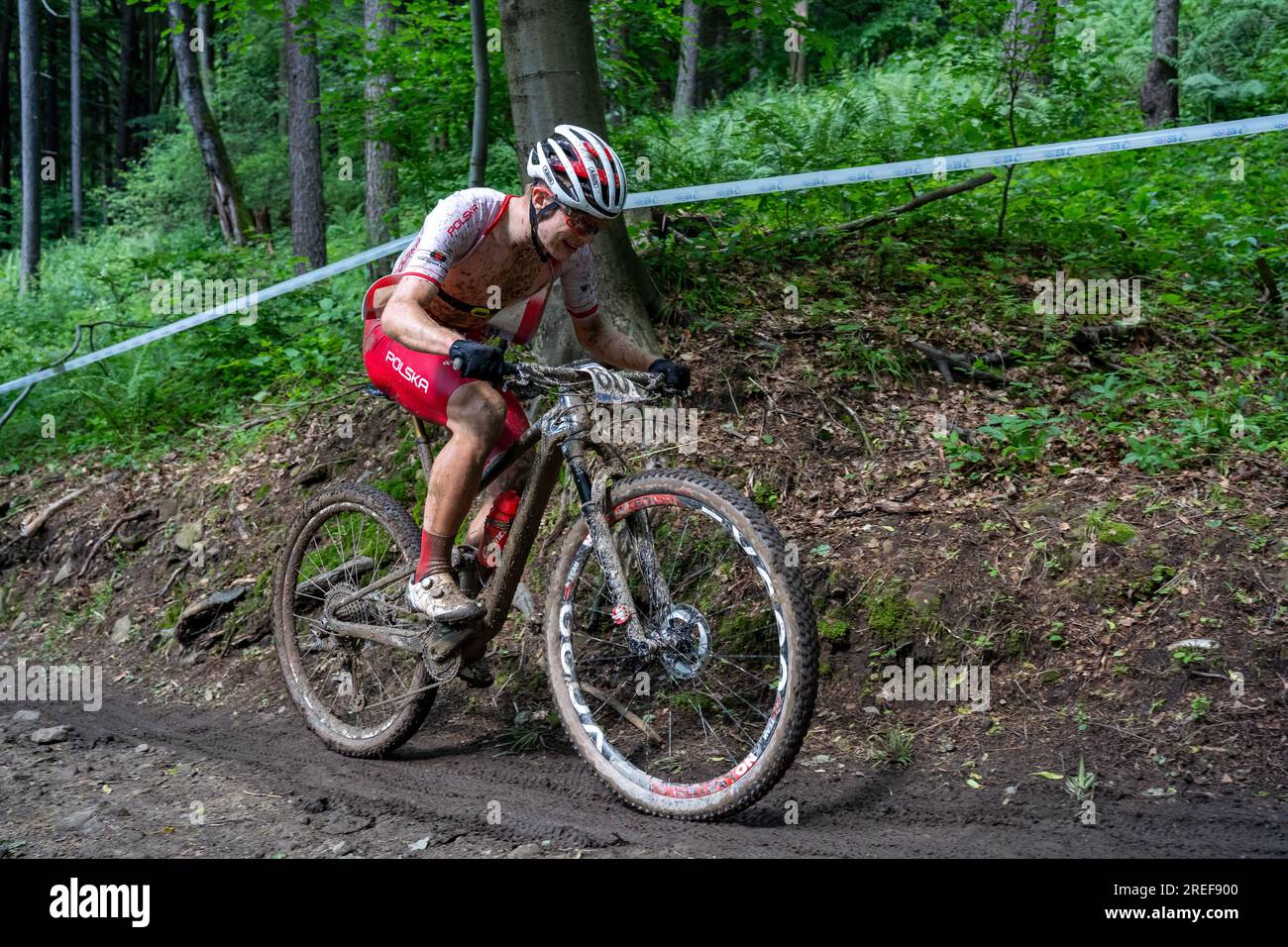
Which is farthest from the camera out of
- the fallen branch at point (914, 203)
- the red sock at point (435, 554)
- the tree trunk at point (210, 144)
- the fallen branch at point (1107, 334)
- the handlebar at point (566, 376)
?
the tree trunk at point (210, 144)

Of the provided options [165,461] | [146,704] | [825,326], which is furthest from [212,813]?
[165,461]

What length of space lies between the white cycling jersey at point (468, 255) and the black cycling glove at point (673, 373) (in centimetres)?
60

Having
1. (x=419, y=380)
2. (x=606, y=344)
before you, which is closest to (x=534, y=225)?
(x=606, y=344)

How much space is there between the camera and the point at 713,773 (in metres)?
4.12

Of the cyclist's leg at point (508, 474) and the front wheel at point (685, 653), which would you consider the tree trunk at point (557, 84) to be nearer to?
the cyclist's leg at point (508, 474)

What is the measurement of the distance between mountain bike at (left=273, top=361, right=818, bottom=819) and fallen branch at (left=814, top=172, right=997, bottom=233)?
12.0 feet

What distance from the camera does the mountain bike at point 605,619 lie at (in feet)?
11.4

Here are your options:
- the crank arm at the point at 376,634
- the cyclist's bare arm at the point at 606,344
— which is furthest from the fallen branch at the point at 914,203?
the crank arm at the point at 376,634

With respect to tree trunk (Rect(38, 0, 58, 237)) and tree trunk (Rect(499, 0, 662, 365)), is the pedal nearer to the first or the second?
tree trunk (Rect(499, 0, 662, 365))

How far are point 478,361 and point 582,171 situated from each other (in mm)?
860

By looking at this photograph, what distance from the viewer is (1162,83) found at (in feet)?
39.1

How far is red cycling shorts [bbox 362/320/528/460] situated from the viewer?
4.02 metres

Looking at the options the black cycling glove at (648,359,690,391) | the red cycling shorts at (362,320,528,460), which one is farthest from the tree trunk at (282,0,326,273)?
the black cycling glove at (648,359,690,391)

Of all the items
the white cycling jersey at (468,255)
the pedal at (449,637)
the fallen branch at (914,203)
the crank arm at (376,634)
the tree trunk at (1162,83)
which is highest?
the tree trunk at (1162,83)
